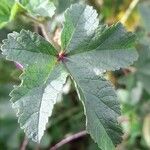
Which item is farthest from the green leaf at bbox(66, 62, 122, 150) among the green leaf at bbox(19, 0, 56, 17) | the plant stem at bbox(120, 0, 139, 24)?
the plant stem at bbox(120, 0, 139, 24)

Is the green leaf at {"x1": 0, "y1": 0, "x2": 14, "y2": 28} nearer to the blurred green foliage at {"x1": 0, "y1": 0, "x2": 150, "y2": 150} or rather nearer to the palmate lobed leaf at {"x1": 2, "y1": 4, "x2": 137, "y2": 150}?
the palmate lobed leaf at {"x1": 2, "y1": 4, "x2": 137, "y2": 150}

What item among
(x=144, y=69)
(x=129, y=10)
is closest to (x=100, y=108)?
(x=144, y=69)

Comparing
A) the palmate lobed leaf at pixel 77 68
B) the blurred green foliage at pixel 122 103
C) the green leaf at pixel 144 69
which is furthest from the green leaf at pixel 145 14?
the palmate lobed leaf at pixel 77 68

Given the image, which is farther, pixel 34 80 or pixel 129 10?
pixel 129 10

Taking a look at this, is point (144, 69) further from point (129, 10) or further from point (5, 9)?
point (5, 9)

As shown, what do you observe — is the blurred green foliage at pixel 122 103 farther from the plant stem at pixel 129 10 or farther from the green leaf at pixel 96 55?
the green leaf at pixel 96 55

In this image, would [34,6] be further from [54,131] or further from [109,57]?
[54,131]

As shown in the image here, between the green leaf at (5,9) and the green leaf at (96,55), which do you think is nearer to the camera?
the green leaf at (96,55)
